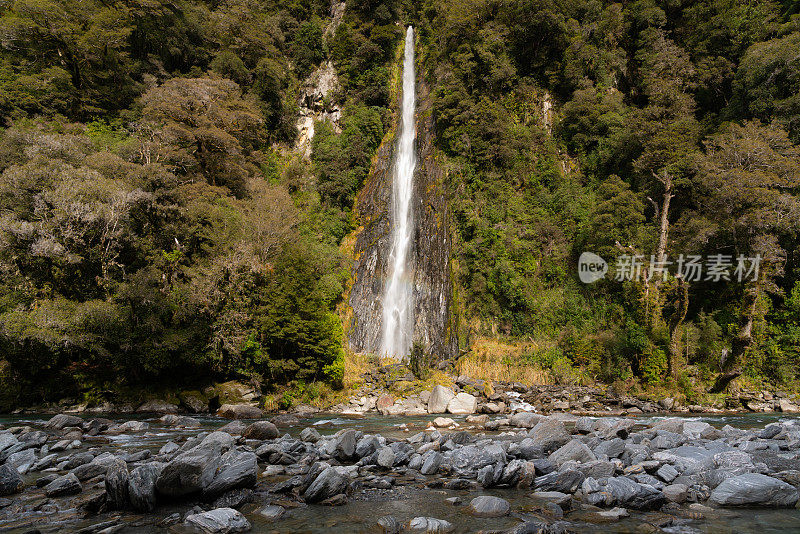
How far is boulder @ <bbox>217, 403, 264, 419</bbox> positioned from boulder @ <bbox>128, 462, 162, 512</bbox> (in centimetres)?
930

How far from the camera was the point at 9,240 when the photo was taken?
1434cm

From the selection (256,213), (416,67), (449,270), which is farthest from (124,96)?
(449,270)

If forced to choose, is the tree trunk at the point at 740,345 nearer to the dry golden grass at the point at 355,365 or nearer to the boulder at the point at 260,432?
the dry golden grass at the point at 355,365

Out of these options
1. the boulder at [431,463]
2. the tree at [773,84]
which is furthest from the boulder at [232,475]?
the tree at [773,84]

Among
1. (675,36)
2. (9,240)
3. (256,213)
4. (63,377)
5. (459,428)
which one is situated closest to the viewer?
(459,428)

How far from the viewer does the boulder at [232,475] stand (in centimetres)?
517

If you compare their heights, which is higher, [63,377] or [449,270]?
[449,270]

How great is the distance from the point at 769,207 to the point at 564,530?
19.0 meters

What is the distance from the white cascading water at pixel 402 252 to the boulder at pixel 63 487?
16677 mm

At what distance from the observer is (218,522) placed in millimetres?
4281

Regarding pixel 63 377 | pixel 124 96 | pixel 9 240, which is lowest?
pixel 63 377

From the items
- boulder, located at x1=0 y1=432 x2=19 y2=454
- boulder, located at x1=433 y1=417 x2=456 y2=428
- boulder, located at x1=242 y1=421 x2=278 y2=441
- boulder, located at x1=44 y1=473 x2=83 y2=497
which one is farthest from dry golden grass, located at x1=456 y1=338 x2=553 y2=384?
boulder, located at x1=0 y1=432 x2=19 y2=454

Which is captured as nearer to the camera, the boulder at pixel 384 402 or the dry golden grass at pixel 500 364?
the boulder at pixel 384 402

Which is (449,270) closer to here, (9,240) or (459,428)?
(459,428)
